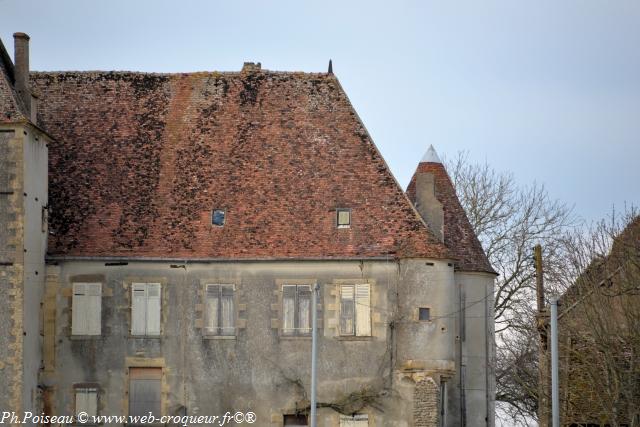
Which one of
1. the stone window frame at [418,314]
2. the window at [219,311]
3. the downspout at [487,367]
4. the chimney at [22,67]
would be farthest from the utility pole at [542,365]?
the chimney at [22,67]

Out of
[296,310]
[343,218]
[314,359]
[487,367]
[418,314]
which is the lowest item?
[487,367]

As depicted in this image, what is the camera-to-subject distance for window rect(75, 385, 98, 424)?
51.7m

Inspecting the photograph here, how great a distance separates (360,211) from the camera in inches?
2082

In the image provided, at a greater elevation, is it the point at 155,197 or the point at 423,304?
the point at 155,197

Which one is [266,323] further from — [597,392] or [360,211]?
[597,392]

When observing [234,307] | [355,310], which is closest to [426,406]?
[355,310]

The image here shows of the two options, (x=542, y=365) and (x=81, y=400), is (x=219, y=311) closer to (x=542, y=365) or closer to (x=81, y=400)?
(x=81, y=400)

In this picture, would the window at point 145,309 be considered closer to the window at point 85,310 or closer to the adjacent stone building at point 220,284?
the adjacent stone building at point 220,284

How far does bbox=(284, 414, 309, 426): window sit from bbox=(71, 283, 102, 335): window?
662cm

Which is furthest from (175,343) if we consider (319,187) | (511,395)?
(511,395)

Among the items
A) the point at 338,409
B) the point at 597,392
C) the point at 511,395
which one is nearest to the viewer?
the point at 597,392

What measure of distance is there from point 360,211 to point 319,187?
1731mm

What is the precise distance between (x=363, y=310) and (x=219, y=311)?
181 inches

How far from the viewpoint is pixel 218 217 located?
5322 cm
